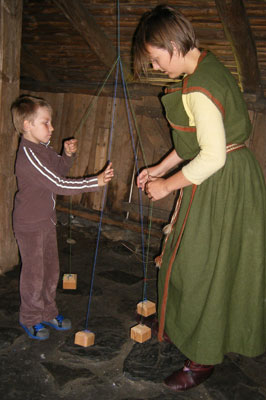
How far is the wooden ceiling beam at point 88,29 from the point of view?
11.0ft

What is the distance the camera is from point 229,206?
5.71ft

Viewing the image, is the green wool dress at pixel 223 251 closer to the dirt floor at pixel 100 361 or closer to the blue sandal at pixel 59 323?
the dirt floor at pixel 100 361

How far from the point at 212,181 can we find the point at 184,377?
1.09 m

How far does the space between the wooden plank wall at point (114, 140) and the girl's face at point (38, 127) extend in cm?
224

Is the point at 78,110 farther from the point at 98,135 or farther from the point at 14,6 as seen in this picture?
the point at 14,6

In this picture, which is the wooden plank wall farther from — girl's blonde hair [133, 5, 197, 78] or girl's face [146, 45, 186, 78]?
girl's blonde hair [133, 5, 197, 78]

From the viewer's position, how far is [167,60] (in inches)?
62.7

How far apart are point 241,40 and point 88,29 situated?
4.92 ft

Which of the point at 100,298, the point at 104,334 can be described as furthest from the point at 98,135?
the point at 104,334

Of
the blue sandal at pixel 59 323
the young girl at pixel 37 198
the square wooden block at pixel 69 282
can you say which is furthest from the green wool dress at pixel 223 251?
the square wooden block at pixel 69 282

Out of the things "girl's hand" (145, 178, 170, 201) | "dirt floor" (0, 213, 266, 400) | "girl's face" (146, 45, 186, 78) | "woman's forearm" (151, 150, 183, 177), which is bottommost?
"dirt floor" (0, 213, 266, 400)

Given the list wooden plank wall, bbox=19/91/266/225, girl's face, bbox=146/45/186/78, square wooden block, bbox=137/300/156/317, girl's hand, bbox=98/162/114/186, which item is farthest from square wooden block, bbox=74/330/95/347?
wooden plank wall, bbox=19/91/266/225

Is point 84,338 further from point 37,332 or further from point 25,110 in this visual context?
point 25,110

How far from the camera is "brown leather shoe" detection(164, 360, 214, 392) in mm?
1953
